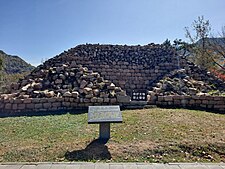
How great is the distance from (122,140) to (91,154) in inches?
37.1

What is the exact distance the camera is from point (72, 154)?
3996mm

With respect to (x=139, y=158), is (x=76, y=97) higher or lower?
higher

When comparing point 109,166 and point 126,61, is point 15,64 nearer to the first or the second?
point 126,61

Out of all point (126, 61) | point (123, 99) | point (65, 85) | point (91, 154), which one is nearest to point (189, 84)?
point (123, 99)

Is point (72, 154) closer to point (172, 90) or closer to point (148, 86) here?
point (172, 90)

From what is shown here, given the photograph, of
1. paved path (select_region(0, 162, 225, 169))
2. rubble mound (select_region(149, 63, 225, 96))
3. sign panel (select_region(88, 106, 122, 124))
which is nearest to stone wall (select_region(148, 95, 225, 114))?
rubble mound (select_region(149, 63, 225, 96))

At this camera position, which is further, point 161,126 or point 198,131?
point 161,126

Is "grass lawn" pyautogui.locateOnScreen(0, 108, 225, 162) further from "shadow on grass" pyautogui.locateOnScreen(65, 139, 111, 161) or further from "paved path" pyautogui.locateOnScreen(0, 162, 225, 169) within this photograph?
"paved path" pyautogui.locateOnScreen(0, 162, 225, 169)

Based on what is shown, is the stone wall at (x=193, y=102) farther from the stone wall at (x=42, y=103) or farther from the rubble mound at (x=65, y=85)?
the stone wall at (x=42, y=103)

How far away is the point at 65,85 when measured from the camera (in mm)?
9281

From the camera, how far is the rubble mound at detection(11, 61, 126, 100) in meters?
8.38


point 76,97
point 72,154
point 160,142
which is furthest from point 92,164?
point 76,97

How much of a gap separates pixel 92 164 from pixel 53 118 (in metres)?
3.62

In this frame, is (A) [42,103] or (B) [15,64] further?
(B) [15,64]
